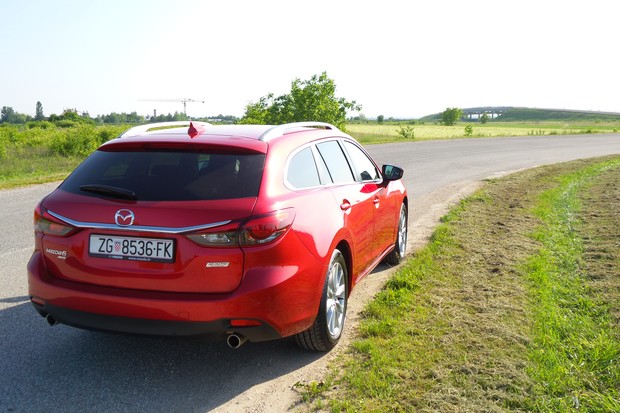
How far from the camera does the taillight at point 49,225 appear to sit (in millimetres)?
3623

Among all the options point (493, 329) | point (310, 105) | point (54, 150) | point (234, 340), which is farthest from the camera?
point (310, 105)

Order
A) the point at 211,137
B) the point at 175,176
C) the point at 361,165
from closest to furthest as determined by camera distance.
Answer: the point at 175,176 < the point at 211,137 < the point at 361,165

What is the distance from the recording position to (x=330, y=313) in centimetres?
426

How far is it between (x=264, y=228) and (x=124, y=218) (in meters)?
0.83

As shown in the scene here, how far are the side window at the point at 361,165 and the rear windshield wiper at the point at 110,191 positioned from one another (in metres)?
2.28

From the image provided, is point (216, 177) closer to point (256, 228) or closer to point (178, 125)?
point (256, 228)

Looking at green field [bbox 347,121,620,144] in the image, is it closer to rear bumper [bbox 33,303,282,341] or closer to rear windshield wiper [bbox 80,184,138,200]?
rear windshield wiper [bbox 80,184,138,200]

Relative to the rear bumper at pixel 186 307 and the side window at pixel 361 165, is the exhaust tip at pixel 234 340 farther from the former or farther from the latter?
the side window at pixel 361 165

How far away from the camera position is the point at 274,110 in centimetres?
5194

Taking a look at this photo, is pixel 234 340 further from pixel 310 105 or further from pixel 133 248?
pixel 310 105

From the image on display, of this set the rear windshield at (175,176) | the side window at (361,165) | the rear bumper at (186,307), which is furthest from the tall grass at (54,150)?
the rear bumper at (186,307)

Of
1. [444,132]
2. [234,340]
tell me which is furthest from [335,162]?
[444,132]

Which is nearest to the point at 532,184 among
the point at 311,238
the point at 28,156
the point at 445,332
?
the point at 445,332

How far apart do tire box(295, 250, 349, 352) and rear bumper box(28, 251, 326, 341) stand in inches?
14.4
